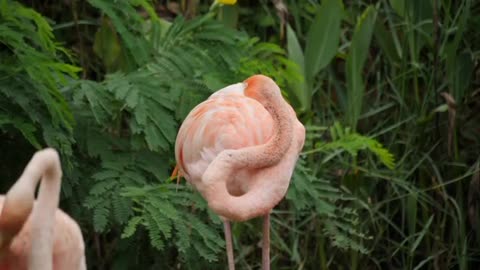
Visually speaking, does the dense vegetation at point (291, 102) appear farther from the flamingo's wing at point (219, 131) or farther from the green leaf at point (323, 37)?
the flamingo's wing at point (219, 131)

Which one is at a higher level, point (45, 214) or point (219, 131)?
point (45, 214)

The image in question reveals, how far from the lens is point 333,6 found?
18.3ft

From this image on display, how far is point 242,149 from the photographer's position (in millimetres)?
3854

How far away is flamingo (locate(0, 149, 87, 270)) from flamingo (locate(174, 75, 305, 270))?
20.6 inches

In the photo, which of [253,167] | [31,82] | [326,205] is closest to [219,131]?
[253,167]

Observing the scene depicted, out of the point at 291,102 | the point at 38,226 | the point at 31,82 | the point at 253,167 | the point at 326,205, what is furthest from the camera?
the point at 291,102

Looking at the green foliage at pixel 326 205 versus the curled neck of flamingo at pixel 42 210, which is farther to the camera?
the green foliage at pixel 326 205

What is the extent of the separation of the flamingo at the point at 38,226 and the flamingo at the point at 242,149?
20.6 inches

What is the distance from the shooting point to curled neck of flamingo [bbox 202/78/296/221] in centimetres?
372

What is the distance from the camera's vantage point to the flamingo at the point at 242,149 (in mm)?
3758

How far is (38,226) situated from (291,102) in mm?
2600

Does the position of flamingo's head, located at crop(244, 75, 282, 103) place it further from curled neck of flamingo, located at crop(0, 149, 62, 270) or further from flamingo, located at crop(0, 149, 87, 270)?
curled neck of flamingo, located at crop(0, 149, 62, 270)

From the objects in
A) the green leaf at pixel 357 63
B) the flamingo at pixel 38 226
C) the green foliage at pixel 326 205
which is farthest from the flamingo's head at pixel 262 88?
the green leaf at pixel 357 63

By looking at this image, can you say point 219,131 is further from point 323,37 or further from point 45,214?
point 323,37
